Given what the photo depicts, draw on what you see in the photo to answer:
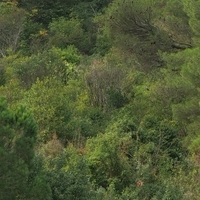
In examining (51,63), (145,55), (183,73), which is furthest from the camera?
(51,63)

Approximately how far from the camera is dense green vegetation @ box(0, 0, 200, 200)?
373 inches

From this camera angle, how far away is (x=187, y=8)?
1664 cm

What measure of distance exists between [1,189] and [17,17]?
22901mm

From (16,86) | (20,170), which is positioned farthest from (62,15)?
(20,170)

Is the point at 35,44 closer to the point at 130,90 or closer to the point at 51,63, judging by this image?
the point at 51,63

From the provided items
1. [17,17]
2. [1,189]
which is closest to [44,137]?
[1,189]

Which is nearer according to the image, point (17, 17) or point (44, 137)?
point (44, 137)

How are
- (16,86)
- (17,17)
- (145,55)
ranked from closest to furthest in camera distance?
(145,55) < (16,86) < (17,17)

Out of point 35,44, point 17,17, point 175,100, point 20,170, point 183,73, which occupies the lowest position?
point 35,44

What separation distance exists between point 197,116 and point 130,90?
5765 millimetres

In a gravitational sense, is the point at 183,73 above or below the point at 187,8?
below

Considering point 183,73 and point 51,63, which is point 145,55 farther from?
point 51,63

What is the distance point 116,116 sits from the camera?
19609 millimetres

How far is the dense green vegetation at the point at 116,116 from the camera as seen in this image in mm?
9469
